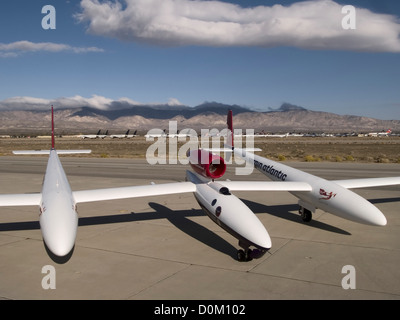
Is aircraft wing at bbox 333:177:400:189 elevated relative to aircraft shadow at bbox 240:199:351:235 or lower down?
elevated

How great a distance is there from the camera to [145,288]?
8531mm

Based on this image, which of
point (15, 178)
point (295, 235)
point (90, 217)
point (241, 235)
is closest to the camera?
point (241, 235)

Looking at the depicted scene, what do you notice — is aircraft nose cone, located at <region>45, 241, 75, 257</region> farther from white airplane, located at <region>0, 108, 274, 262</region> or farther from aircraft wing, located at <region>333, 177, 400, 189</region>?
aircraft wing, located at <region>333, 177, 400, 189</region>

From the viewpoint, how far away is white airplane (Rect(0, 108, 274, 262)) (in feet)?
30.3

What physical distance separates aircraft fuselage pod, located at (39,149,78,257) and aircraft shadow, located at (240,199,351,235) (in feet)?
29.5

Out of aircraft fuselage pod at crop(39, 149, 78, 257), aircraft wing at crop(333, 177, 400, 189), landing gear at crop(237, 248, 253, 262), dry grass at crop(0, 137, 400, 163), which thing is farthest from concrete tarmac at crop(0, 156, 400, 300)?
dry grass at crop(0, 137, 400, 163)

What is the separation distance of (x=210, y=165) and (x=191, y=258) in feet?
14.0

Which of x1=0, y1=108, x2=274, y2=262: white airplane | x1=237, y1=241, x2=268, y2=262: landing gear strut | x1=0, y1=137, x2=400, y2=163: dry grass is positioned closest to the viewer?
x1=0, y1=108, x2=274, y2=262: white airplane

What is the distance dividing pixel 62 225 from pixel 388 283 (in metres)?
8.14

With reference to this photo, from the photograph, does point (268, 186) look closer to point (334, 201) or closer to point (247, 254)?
point (334, 201)

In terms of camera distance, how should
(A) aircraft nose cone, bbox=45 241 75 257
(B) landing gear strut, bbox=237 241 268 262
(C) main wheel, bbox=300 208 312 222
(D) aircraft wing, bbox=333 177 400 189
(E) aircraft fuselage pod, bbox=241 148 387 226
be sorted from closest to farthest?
(A) aircraft nose cone, bbox=45 241 75 257 < (B) landing gear strut, bbox=237 241 268 262 < (E) aircraft fuselage pod, bbox=241 148 387 226 < (C) main wheel, bbox=300 208 312 222 < (D) aircraft wing, bbox=333 177 400 189

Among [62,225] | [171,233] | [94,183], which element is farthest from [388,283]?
[94,183]
